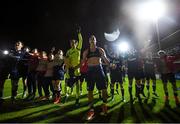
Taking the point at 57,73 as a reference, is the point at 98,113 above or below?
below

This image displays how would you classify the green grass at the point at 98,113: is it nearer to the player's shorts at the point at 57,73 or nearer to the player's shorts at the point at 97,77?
the player's shorts at the point at 97,77

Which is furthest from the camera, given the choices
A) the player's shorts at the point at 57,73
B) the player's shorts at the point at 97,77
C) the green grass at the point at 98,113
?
the player's shorts at the point at 57,73

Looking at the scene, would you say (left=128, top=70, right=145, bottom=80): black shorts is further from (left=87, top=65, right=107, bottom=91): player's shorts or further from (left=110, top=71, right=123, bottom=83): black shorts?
(left=87, top=65, right=107, bottom=91): player's shorts

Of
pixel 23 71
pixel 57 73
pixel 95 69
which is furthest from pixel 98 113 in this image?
pixel 23 71

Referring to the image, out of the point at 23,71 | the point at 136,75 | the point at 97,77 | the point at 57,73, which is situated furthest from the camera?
the point at 23,71

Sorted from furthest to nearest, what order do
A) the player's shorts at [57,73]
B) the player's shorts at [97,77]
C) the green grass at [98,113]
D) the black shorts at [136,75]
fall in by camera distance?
the player's shorts at [57,73] < the black shorts at [136,75] < the player's shorts at [97,77] < the green grass at [98,113]

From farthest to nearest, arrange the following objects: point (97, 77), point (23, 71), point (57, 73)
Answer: point (23, 71) → point (57, 73) → point (97, 77)

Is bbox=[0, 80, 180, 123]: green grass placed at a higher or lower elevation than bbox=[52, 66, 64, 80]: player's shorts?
lower

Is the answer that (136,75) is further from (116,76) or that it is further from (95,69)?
(95,69)

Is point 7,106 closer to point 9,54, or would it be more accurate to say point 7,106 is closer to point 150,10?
point 9,54

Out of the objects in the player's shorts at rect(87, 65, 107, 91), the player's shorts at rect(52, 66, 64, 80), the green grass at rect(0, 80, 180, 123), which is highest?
the player's shorts at rect(52, 66, 64, 80)

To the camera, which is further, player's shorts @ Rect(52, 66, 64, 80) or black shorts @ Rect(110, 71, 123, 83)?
black shorts @ Rect(110, 71, 123, 83)

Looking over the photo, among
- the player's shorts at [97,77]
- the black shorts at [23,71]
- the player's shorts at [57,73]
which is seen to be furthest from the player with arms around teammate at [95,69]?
the black shorts at [23,71]

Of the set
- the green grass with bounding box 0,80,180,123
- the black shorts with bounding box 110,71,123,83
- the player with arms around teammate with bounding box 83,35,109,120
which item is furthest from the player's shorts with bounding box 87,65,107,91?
the black shorts with bounding box 110,71,123,83
